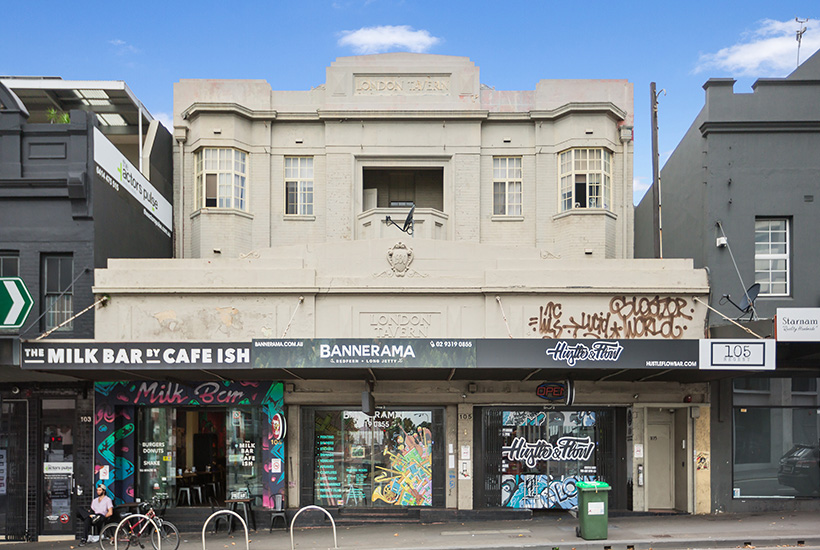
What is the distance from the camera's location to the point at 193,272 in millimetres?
16734

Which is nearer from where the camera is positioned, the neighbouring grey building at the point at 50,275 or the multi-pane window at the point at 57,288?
the neighbouring grey building at the point at 50,275

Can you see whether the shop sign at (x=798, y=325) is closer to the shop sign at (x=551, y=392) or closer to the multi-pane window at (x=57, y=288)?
the shop sign at (x=551, y=392)

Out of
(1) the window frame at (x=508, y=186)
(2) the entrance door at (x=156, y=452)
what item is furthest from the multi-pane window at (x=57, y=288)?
(1) the window frame at (x=508, y=186)

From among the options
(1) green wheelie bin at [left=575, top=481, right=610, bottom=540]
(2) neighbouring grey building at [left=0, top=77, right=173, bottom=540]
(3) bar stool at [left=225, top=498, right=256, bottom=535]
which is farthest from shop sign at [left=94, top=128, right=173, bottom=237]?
(1) green wheelie bin at [left=575, top=481, right=610, bottom=540]

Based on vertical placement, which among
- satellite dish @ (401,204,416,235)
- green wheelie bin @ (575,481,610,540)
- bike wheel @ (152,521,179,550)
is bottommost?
bike wheel @ (152,521,179,550)

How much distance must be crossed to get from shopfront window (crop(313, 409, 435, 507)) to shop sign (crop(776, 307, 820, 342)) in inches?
312

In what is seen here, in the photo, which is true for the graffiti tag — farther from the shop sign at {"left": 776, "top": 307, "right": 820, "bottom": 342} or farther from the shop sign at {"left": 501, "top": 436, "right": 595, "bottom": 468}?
the shop sign at {"left": 776, "top": 307, "right": 820, "bottom": 342}

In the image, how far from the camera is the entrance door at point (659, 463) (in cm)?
1802

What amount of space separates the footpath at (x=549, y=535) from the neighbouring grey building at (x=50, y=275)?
3.82 feet

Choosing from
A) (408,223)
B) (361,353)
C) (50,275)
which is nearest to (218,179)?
(50,275)

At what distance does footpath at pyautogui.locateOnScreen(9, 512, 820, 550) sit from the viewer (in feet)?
45.8

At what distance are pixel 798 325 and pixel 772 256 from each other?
4.46 metres

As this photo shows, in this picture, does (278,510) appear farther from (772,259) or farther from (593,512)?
(772,259)

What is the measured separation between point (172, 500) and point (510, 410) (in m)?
8.43
